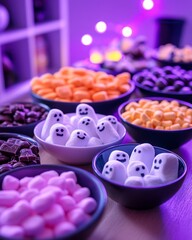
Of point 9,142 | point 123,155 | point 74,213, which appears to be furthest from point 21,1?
point 74,213

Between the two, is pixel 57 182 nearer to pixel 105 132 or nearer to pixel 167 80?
pixel 105 132

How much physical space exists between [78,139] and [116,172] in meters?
0.18

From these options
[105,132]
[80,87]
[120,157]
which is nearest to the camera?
[120,157]

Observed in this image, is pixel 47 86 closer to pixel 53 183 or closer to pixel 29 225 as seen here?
pixel 53 183

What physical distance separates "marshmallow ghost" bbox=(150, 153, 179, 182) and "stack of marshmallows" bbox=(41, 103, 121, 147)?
7.2 inches

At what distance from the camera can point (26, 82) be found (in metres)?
2.79

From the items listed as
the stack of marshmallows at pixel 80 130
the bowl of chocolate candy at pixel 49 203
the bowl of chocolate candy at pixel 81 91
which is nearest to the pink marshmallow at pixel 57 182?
the bowl of chocolate candy at pixel 49 203

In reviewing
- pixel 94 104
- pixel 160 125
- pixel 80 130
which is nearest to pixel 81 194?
pixel 80 130

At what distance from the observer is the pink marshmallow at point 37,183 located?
65 cm

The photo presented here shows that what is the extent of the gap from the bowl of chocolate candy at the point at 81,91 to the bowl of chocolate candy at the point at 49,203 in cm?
48

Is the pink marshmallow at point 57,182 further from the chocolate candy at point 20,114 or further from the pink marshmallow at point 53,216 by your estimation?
the chocolate candy at point 20,114

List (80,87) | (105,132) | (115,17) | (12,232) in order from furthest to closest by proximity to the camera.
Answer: (115,17) < (80,87) < (105,132) < (12,232)

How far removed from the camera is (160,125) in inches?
38.9

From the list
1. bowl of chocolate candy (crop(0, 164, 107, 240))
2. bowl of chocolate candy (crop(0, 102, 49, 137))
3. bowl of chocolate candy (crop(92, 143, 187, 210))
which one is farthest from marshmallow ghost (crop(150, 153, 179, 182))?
bowl of chocolate candy (crop(0, 102, 49, 137))
